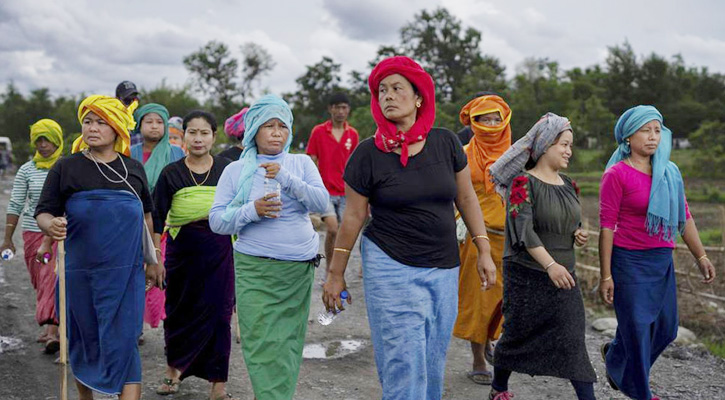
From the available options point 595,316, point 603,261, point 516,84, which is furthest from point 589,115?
point 603,261

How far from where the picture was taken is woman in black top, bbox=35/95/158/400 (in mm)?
4023

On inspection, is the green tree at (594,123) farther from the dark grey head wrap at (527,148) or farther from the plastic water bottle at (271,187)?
the plastic water bottle at (271,187)

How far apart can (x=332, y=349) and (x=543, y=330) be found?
7.76 feet

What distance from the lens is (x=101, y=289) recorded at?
13.3ft

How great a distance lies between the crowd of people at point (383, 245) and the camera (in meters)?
3.60

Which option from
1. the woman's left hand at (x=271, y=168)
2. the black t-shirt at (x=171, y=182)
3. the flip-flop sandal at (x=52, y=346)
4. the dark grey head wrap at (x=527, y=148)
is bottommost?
the flip-flop sandal at (x=52, y=346)

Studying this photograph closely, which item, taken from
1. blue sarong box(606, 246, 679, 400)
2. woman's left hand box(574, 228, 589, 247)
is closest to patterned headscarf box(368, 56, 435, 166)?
woman's left hand box(574, 228, 589, 247)

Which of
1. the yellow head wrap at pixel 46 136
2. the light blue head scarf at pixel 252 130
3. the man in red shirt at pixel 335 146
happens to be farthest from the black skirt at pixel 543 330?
the man in red shirt at pixel 335 146

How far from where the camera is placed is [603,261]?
15.2 feet

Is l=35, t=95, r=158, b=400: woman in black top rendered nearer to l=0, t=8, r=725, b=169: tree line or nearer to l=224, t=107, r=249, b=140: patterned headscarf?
l=224, t=107, r=249, b=140: patterned headscarf

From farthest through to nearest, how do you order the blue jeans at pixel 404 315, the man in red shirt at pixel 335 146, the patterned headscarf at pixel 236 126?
the man in red shirt at pixel 335 146
the patterned headscarf at pixel 236 126
the blue jeans at pixel 404 315

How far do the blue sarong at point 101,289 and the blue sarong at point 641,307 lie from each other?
304 centimetres

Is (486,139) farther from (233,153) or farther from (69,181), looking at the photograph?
(69,181)

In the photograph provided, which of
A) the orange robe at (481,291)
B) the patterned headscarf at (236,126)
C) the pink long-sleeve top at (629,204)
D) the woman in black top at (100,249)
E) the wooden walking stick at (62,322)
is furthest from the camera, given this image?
the patterned headscarf at (236,126)
